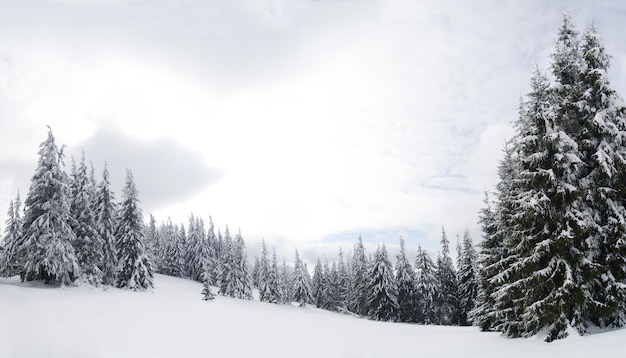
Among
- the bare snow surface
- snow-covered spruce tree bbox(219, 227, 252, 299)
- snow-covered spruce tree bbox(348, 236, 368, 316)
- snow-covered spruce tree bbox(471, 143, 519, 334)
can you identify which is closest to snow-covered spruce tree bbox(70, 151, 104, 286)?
the bare snow surface

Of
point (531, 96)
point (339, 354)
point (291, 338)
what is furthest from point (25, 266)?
point (531, 96)

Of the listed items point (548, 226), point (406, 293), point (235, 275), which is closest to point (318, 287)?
point (235, 275)

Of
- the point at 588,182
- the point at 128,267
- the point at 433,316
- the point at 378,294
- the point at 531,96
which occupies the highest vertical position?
the point at 531,96

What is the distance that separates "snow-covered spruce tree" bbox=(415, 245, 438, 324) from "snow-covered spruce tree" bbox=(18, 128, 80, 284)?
1894 inches

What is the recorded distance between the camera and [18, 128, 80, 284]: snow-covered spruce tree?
99.3ft

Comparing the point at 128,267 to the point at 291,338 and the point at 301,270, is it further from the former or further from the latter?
the point at 301,270

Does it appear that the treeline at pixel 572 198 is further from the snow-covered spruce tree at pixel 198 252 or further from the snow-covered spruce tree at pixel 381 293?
the snow-covered spruce tree at pixel 198 252

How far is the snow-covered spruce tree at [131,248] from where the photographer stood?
1636 inches

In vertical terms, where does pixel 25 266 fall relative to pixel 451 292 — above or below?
above

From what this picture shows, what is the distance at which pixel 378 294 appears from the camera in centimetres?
5744

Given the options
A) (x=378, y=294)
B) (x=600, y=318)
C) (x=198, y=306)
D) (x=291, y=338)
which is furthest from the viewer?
(x=378, y=294)

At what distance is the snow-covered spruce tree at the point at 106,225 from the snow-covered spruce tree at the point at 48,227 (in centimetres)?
634

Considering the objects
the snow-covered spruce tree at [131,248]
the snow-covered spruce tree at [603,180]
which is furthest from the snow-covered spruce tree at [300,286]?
the snow-covered spruce tree at [603,180]

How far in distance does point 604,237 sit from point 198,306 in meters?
25.8
